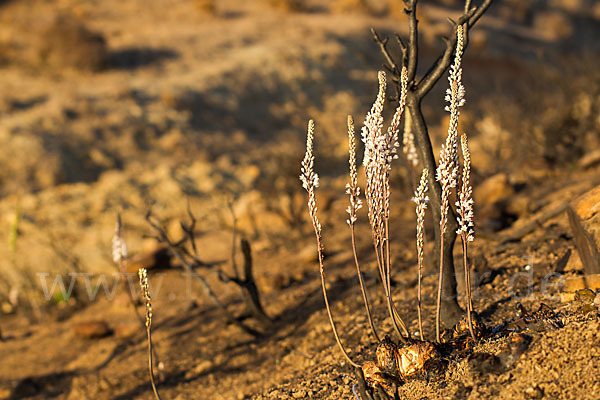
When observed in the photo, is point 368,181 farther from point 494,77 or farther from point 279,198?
point 494,77

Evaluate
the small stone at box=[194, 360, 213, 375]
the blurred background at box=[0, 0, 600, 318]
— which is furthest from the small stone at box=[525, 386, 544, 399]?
the blurred background at box=[0, 0, 600, 318]

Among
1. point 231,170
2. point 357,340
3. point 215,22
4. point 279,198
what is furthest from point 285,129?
point 357,340

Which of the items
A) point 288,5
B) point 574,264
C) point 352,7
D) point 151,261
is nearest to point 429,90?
point 574,264

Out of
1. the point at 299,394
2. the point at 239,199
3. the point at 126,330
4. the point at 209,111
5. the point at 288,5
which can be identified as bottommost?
the point at 299,394

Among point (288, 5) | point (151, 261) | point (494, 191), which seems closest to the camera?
point (494, 191)

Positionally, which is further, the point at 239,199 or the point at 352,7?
the point at 352,7

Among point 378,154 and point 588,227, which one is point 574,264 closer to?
point 588,227

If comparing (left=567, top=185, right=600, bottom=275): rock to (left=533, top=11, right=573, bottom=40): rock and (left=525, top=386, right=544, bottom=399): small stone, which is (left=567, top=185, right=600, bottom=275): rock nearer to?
(left=525, top=386, right=544, bottom=399): small stone
